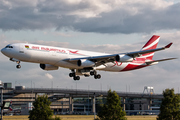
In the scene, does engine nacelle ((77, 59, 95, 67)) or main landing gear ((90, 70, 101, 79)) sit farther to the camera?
main landing gear ((90, 70, 101, 79))

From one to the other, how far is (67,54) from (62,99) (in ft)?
462

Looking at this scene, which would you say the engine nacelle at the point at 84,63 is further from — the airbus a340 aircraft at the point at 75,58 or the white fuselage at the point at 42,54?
the white fuselage at the point at 42,54

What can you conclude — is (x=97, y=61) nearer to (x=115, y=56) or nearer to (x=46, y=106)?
(x=115, y=56)

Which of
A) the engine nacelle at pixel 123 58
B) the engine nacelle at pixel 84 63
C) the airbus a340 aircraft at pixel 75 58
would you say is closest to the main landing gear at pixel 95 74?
the airbus a340 aircraft at pixel 75 58

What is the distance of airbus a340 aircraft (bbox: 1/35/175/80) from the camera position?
5662cm

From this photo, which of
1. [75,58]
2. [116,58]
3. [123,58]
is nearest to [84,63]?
[75,58]

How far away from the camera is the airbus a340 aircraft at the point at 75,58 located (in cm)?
5662

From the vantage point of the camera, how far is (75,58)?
63.0 m

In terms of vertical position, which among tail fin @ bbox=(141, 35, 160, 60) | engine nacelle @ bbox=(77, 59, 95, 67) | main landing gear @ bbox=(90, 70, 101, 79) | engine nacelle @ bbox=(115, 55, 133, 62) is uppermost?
tail fin @ bbox=(141, 35, 160, 60)

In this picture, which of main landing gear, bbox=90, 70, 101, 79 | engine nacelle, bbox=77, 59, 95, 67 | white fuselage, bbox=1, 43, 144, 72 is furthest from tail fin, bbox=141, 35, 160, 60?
white fuselage, bbox=1, 43, 144, 72

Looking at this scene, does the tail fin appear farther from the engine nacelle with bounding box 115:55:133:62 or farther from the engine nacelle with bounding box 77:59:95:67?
the engine nacelle with bounding box 77:59:95:67

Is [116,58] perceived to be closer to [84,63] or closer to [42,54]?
[84,63]

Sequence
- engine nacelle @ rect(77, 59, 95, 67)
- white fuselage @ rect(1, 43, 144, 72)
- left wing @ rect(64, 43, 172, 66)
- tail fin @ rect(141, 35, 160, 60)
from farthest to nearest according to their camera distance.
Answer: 1. tail fin @ rect(141, 35, 160, 60)
2. engine nacelle @ rect(77, 59, 95, 67)
3. left wing @ rect(64, 43, 172, 66)
4. white fuselage @ rect(1, 43, 144, 72)

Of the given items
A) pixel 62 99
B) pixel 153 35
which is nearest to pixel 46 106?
pixel 153 35
